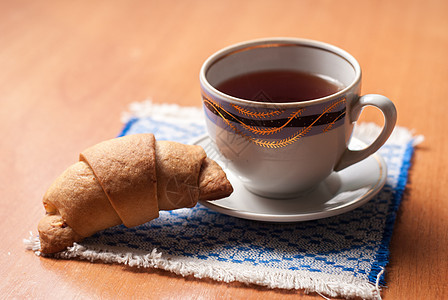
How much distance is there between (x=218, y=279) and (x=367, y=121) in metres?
0.54

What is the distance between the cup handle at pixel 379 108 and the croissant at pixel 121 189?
0.65ft

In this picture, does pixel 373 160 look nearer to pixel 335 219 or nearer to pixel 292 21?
pixel 335 219

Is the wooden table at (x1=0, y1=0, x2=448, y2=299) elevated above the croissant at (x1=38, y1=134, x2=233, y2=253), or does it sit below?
below

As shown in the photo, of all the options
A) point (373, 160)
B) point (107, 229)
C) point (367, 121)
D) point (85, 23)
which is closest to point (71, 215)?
point (107, 229)

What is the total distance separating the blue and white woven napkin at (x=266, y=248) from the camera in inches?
26.0

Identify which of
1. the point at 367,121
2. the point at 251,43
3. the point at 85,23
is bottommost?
the point at 367,121

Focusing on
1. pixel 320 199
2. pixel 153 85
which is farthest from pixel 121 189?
pixel 153 85

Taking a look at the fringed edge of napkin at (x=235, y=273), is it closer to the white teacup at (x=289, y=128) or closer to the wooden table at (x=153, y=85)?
the wooden table at (x=153, y=85)

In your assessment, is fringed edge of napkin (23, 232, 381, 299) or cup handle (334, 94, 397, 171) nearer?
fringed edge of napkin (23, 232, 381, 299)

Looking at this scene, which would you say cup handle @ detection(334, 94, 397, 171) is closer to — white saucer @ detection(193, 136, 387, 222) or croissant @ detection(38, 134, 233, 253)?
white saucer @ detection(193, 136, 387, 222)

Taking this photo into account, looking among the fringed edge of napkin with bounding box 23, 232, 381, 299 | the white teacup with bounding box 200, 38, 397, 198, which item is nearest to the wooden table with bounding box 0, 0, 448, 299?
the fringed edge of napkin with bounding box 23, 232, 381, 299

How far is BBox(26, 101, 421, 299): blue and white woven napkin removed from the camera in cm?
66

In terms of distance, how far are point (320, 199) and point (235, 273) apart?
201 mm

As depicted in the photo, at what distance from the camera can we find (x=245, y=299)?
64 centimetres
